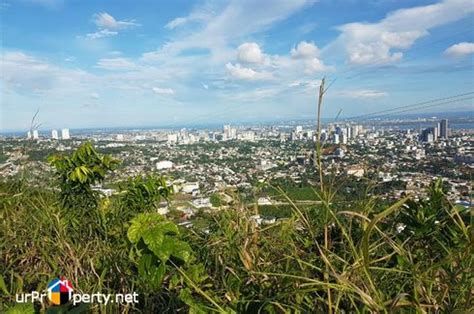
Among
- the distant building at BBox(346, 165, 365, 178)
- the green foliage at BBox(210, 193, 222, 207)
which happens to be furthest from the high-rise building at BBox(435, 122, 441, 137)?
the green foliage at BBox(210, 193, 222, 207)

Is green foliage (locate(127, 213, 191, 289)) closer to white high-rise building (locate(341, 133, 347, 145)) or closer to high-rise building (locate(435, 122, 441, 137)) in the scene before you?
white high-rise building (locate(341, 133, 347, 145))

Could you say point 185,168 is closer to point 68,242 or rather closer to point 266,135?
point 266,135

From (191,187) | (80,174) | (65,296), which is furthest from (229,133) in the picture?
(65,296)

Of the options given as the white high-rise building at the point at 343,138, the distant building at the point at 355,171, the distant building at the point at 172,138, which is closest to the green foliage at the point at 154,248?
the distant building at the point at 355,171

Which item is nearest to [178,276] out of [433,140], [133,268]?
[133,268]

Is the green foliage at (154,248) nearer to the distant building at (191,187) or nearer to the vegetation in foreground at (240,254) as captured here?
the vegetation in foreground at (240,254)

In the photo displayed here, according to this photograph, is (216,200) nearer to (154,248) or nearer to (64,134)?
(154,248)
